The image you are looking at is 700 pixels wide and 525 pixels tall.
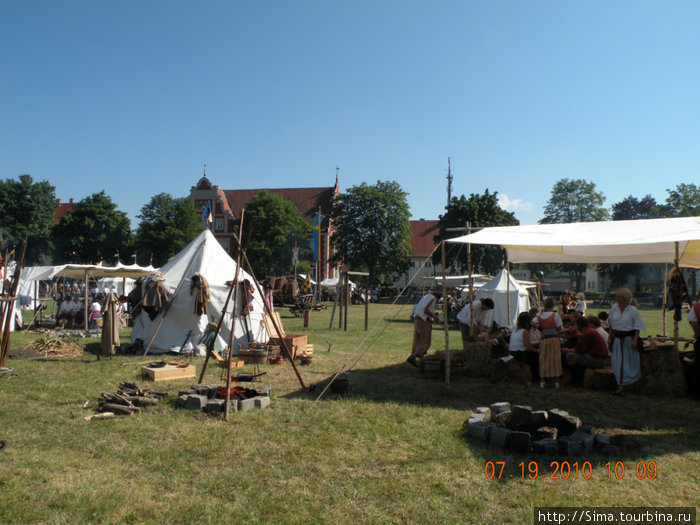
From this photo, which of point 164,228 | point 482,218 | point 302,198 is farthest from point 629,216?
point 164,228

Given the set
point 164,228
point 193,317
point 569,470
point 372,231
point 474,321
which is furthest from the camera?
A: point 164,228

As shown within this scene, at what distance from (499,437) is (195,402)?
366 cm

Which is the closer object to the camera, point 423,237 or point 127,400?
point 127,400

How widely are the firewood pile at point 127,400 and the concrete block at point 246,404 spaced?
46.9 inches

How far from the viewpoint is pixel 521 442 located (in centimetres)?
457

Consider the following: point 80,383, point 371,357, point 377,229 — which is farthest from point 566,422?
point 377,229

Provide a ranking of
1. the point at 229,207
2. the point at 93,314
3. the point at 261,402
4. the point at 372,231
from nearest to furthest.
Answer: the point at 261,402
the point at 93,314
the point at 372,231
the point at 229,207

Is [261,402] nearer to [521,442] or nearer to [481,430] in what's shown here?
[481,430]

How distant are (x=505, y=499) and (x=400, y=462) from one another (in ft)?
3.37

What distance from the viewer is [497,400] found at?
21.6 ft

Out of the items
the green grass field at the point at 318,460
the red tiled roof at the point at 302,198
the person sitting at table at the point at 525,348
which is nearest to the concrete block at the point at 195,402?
the green grass field at the point at 318,460

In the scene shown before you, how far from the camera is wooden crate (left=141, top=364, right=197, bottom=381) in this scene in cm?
764

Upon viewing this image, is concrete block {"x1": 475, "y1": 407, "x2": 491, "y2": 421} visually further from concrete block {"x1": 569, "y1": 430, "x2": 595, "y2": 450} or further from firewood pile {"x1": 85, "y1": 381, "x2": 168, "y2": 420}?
firewood pile {"x1": 85, "y1": 381, "x2": 168, "y2": 420}

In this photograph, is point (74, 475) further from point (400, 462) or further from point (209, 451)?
point (400, 462)
